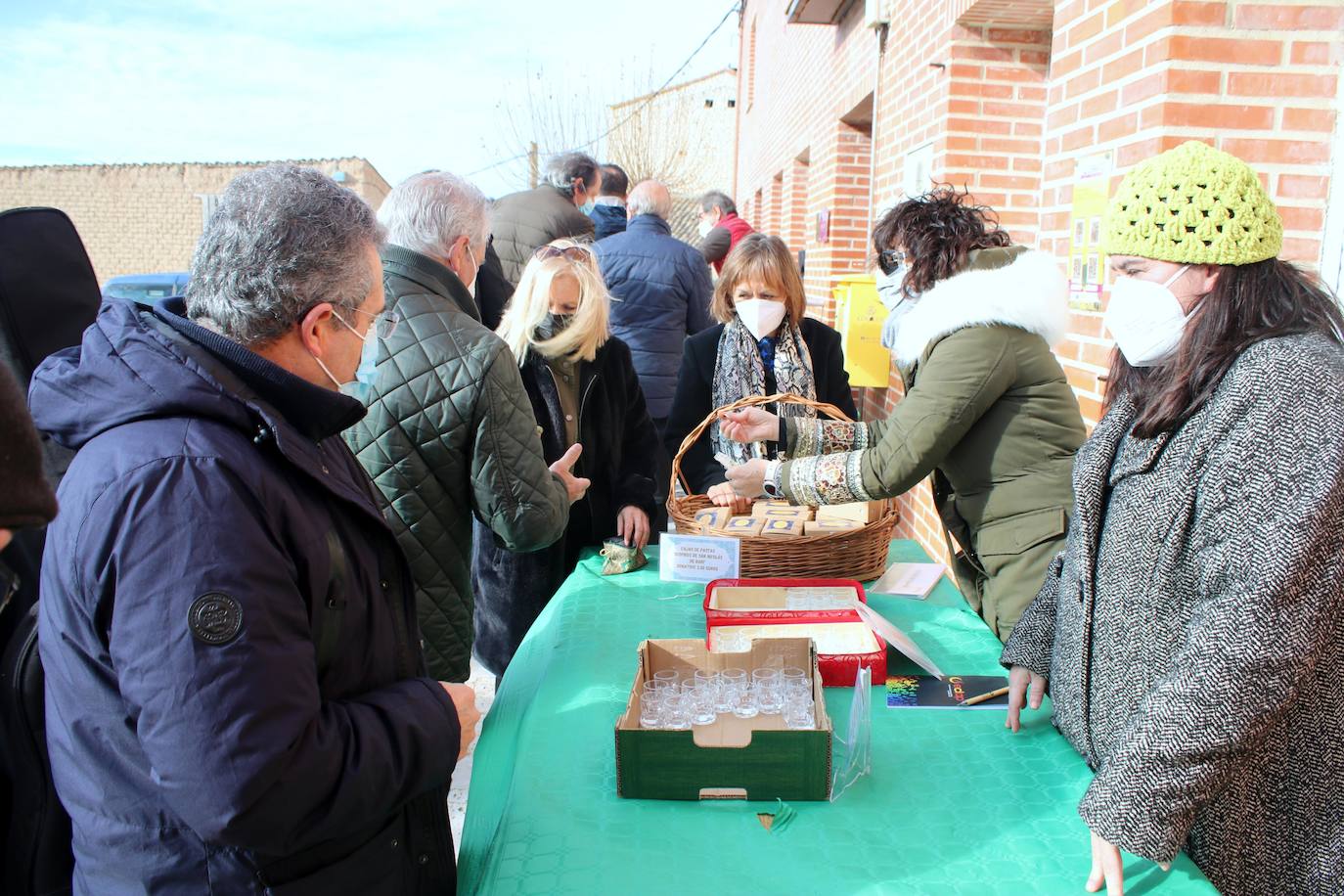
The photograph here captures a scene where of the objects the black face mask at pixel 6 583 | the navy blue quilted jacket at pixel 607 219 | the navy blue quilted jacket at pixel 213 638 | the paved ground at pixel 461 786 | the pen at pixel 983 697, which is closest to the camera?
the navy blue quilted jacket at pixel 213 638

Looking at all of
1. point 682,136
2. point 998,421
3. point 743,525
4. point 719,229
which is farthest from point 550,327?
point 682,136

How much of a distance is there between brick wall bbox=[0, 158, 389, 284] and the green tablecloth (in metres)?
27.0

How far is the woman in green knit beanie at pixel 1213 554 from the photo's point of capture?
4.07 ft

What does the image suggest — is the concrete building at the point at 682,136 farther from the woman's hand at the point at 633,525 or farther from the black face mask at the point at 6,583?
the black face mask at the point at 6,583

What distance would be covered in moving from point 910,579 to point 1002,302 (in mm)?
827

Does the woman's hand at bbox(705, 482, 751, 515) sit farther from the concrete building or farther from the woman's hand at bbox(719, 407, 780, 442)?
the concrete building

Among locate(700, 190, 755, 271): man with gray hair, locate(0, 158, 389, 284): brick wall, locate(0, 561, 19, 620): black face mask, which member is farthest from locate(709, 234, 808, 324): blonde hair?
locate(0, 158, 389, 284): brick wall

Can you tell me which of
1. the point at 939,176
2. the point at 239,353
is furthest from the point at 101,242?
the point at 239,353

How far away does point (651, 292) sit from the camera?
512 cm

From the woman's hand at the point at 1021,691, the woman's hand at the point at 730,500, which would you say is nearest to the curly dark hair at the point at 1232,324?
the woman's hand at the point at 1021,691

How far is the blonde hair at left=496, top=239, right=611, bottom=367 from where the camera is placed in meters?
3.10

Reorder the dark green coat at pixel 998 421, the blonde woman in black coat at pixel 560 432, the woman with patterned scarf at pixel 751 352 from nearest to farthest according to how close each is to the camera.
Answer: the dark green coat at pixel 998 421 < the blonde woman in black coat at pixel 560 432 < the woman with patterned scarf at pixel 751 352

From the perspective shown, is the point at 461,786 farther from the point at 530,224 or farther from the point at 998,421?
the point at 530,224

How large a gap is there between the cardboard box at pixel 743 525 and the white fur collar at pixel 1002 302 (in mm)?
645
